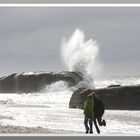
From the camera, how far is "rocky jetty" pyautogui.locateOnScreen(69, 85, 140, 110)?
821 inches

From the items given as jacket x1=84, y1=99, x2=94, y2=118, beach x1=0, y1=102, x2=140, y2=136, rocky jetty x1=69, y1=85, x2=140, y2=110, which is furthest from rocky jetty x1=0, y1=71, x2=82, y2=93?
jacket x1=84, y1=99, x2=94, y2=118

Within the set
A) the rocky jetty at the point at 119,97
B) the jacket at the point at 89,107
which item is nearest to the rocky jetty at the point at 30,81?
the rocky jetty at the point at 119,97

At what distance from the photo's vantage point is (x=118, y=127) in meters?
14.5

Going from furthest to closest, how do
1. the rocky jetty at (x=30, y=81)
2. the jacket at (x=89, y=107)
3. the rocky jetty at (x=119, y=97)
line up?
the rocky jetty at (x=30, y=81)
the rocky jetty at (x=119, y=97)
the jacket at (x=89, y=107)

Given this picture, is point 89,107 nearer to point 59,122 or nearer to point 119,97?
point 59,122

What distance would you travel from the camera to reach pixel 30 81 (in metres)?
32.4

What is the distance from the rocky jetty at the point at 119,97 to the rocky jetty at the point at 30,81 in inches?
313

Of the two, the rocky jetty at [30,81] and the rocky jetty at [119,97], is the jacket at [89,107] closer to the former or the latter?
the rocky jetty at [119,97]

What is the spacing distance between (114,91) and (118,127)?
687cm

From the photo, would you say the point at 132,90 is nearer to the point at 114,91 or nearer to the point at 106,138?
the point at 114,91

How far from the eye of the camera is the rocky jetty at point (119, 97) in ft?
68.4

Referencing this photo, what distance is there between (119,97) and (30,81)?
477 inches

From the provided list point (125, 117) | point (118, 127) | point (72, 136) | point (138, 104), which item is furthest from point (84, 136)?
point (138, 104)

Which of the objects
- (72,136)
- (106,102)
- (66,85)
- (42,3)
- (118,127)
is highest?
(42,3)
